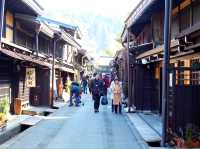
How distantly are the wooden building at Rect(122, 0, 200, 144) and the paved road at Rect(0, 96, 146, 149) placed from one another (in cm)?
165

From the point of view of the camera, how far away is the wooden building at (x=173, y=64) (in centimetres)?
1280

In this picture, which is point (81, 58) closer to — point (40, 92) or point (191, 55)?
point (40, 92)

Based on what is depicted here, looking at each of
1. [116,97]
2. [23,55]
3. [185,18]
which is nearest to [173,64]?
[185,18]

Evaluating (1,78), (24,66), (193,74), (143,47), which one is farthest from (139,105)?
(193,74)

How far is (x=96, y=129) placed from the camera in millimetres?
17094

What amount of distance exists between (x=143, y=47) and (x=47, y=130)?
8.89 meters

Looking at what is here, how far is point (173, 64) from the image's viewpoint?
56.0 ft

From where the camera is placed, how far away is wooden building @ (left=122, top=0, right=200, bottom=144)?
12.8 meters

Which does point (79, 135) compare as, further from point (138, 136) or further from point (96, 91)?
point (96, 91)

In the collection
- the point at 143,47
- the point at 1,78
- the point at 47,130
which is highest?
the point at 143,47

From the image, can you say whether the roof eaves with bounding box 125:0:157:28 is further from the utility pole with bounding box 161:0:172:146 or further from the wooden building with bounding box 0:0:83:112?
the wooden building with bounding box 0:0:83:112

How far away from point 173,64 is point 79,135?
4451mm

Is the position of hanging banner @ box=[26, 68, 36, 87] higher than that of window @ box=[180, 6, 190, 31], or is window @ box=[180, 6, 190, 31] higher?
window @ box=[180, 6, 190, 31]

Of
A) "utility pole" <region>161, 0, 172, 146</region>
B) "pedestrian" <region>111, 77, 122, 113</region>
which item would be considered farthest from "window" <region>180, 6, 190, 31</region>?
"pedestrian" <region>111, 77, 122, 113</region>
